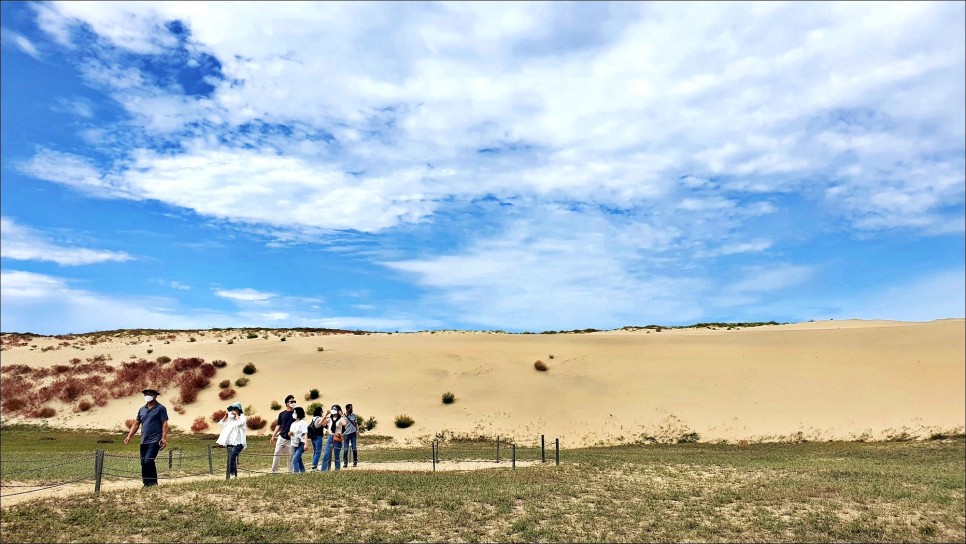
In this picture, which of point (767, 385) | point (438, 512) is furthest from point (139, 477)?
point (767, 385)

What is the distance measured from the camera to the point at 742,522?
16.3m

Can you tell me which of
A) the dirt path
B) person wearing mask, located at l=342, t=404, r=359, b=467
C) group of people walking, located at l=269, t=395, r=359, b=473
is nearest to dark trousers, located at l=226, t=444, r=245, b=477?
the dirt path

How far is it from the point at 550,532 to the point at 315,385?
3927 cm

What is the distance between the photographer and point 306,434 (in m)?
21.4

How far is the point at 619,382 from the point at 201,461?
33010mm

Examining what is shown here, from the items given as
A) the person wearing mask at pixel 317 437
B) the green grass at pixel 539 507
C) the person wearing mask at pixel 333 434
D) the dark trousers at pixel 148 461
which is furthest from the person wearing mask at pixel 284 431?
the dark trousers at pixel 148 461

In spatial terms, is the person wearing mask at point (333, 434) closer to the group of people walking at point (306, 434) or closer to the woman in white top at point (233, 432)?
the group of people walking at point (306, 434)

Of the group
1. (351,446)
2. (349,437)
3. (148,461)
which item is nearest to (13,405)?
(351,446)

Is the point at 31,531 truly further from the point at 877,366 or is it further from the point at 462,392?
the point at 877,366

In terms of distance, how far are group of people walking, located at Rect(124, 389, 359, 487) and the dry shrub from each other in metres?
21.5

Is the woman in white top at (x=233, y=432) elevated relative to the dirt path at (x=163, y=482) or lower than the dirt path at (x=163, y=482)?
elevated

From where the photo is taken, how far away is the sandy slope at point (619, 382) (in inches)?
1708

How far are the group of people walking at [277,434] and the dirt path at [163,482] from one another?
0.73 m

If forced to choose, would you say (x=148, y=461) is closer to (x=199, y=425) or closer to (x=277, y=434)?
(x=277, y=434)
